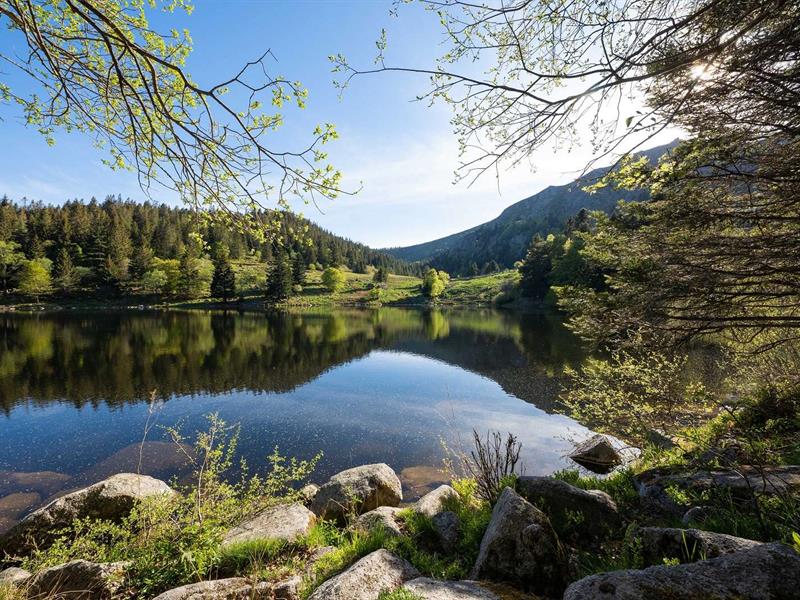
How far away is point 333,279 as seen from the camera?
12231cm

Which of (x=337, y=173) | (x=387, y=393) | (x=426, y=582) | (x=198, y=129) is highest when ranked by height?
(x=198, y=129)

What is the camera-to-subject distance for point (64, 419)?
733 inches

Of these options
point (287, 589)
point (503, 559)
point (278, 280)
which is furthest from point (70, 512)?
point (278, 280)

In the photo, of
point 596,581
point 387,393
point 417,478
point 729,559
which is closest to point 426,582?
point 596,581

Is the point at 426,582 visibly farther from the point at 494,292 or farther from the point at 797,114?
the point at 494,292

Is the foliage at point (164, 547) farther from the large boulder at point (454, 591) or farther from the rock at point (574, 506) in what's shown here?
the rock at point (574, 506)

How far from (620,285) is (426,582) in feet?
21.2

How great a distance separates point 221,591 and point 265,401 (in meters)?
18.7

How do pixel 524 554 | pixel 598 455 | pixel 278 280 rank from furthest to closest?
1. pixel 278 280
2. pixel 598 455
3. pixel 524 554

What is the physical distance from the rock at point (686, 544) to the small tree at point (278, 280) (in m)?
102

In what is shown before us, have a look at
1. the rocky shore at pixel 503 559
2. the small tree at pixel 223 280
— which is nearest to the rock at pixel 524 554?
the rocky shore at pixel 503 559

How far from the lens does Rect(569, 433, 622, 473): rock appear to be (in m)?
12.9

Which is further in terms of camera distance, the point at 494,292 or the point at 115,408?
the point at 494,292

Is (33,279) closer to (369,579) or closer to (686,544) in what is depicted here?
(369,579)
